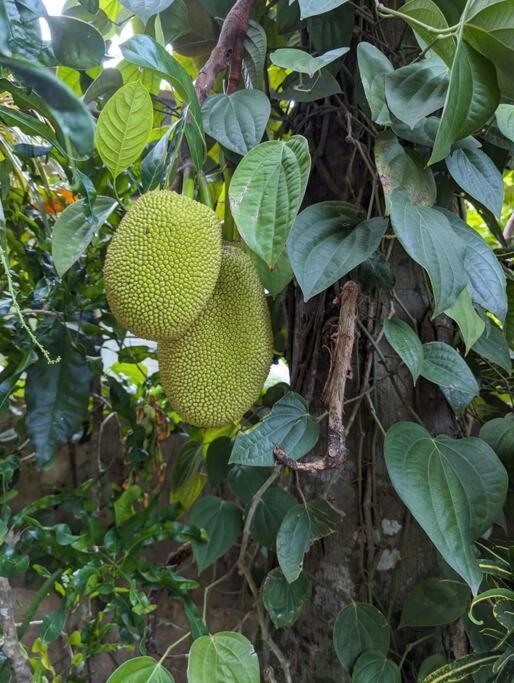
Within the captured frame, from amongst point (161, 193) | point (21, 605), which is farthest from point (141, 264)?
point (21, 605)

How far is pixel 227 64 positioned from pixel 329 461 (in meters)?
0.45

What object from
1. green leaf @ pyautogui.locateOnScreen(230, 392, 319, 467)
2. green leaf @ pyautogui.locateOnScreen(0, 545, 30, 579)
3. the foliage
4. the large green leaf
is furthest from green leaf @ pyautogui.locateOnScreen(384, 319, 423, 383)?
green leaf @ pyautogui.locateOnScreen(0, 545, 30, 579)

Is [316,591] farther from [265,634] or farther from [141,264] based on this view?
[141,264]

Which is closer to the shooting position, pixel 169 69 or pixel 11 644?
pixel 169 69

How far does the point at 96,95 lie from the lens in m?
0.72

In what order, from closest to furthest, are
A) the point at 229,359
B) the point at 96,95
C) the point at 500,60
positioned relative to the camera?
1. the point at 500,60
2. the point at 229,359
3. the point at 96,95

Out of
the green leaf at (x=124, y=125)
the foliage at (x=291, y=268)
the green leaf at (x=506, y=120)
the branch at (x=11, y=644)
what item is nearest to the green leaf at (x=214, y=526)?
the foliage at (x=291, y=268)

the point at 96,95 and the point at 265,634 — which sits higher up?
the point at 96,95

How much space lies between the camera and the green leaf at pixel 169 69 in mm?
459

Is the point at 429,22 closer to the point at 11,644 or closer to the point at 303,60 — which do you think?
the point at 303,60

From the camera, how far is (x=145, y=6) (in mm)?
567

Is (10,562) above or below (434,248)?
below

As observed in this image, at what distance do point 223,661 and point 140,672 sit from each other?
0.09 m

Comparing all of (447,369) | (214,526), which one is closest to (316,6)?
(447,369)
